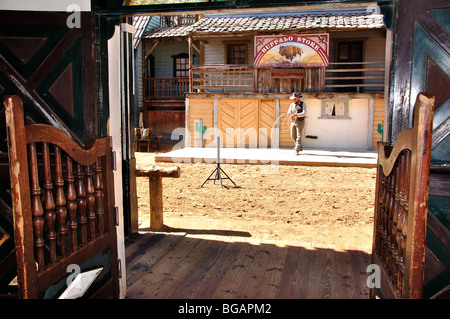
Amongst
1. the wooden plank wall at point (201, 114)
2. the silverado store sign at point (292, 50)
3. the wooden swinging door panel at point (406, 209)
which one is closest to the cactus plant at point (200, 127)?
the wooden plank wall at point (201, 114)

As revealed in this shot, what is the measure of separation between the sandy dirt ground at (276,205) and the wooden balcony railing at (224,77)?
278 inches

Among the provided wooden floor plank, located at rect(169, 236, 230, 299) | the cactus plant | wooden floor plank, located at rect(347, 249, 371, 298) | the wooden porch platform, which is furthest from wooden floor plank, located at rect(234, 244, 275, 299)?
the cactus plant

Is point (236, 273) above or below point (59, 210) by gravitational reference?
below

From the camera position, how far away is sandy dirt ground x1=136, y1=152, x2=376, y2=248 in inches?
212

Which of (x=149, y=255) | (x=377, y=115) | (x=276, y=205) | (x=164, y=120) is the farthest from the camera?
(x=164, y=120)

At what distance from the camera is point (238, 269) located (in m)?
3.75

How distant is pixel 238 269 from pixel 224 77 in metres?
16.1

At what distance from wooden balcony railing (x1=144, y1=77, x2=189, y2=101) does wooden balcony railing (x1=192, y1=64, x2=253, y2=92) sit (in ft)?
6.89

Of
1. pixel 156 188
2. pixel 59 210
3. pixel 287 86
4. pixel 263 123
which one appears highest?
pixel 287 86

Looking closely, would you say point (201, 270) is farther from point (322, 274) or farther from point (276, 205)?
point (276, 205)

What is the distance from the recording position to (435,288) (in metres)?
2.84

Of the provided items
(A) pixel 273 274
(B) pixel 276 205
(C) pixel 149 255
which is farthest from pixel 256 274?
(B) pixel 276 205

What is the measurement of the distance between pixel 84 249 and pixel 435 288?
2.52 m
